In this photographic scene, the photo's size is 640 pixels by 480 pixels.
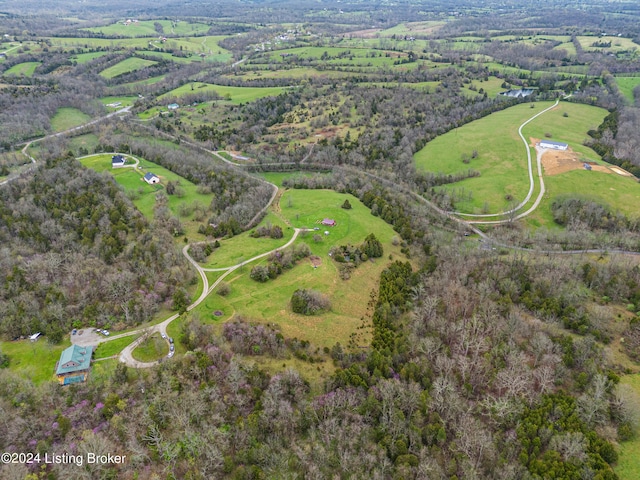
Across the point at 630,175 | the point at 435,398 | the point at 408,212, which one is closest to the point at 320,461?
the point at 435,398

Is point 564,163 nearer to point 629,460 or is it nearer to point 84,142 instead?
point 629,460

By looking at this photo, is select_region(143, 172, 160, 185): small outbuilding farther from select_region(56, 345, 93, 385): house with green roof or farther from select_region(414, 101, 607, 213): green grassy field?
select_region(414, 101, 607, 213): green grassy field

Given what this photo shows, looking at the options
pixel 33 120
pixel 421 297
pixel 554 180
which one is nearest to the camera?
pixel 421 297

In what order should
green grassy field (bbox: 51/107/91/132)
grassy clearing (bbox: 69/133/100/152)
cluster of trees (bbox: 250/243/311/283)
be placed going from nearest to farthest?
1. cluster of trees (bbox: 250/243/311/283)
2. grassy clearing (bbox: 69/133/100/152)
3. green grassy field (bbox: 51/107/91/132)

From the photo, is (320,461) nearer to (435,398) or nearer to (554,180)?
(435,398)

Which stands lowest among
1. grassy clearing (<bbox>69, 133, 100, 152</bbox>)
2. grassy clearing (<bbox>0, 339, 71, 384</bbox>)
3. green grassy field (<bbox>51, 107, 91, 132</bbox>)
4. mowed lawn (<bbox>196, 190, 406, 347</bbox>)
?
mowed lawn (<bbox>196, 190, 406, 347</bbox>)

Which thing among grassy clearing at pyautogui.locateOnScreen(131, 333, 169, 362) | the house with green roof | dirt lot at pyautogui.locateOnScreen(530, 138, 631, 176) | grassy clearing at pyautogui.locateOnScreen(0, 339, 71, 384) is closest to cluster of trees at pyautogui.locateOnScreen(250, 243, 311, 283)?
grassy clearing at pyautogui.locateOnScreen(131, 333, 169, 362)
